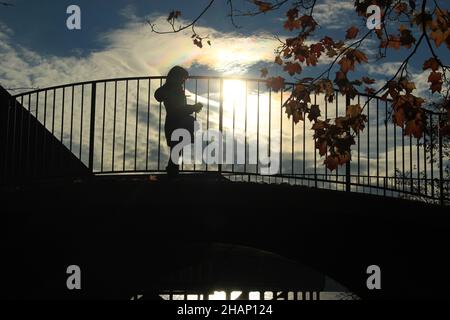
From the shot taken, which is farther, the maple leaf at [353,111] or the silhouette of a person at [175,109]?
the silhouette of a person at [175,109]

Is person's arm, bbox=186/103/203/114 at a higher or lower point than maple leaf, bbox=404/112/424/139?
higher

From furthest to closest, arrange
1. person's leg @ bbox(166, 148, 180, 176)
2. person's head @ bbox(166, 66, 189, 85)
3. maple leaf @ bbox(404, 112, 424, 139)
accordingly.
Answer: person's head @ bbox(166, 66, 189, 85) < person's leg @ bbox(166, 148, 180, 176) < maple leaf @ bbox(404, 112, 424, 139)

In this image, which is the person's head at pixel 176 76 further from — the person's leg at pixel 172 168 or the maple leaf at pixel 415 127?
the maple leaf at pixel 415 127

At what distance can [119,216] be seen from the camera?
26.5 ft

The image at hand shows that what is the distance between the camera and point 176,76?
866cm

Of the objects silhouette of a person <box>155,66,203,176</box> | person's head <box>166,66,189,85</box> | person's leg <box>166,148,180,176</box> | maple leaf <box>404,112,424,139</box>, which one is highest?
person's head <box>166,66,189,85</box>

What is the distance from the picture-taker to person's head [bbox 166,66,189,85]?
8656mm

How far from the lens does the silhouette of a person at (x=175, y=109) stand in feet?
28.0

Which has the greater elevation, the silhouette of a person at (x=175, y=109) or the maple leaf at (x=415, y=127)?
the silhouette of a person at (x=175, y=109)

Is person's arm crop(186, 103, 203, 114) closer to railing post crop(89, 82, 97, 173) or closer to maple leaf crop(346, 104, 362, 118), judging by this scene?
railing post crop(89, 82, 97, 173)

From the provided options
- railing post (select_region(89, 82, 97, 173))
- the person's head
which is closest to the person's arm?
the person's head

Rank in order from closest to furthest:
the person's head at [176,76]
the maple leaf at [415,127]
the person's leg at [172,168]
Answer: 1. the maple leaf at [415,127]
2. the person's leg at [172,168]
3. the person's head at [176,76]

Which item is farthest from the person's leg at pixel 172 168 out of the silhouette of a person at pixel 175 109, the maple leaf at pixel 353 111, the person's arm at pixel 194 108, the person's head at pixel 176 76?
the maple leaf at pixel 353 111

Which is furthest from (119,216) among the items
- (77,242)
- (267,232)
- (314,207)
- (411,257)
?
(411,257)
